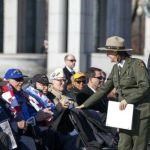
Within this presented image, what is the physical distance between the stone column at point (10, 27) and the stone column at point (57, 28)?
11.2ft

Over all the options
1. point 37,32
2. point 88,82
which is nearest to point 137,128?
point 88,82

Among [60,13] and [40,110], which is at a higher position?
[60,13]

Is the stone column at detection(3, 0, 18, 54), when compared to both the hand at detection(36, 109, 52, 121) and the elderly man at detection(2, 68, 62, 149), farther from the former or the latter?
the hand at detection(36, 109, 52, 121)

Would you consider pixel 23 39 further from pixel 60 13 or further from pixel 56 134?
pixel 56 134

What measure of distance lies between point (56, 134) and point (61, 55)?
32.2 ft

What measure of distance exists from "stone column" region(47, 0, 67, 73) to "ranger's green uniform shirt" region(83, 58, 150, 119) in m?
10.9

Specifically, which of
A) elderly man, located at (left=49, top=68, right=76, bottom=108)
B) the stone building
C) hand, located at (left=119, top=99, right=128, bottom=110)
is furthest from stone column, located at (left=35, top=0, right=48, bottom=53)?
hand, located at (left=119, top=99, right=128, bottom=110)

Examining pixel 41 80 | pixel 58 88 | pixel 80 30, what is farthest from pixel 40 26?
pixel 41 80

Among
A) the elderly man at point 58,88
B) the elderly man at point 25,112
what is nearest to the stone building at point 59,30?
the elderly man at point 58,88

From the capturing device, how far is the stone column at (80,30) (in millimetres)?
20953

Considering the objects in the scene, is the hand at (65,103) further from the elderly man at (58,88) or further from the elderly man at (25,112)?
the elderly man at (25,112)

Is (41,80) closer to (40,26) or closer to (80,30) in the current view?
(80,30)

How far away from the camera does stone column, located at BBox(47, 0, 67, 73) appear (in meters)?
21.2

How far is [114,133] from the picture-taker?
11273 millimetres
